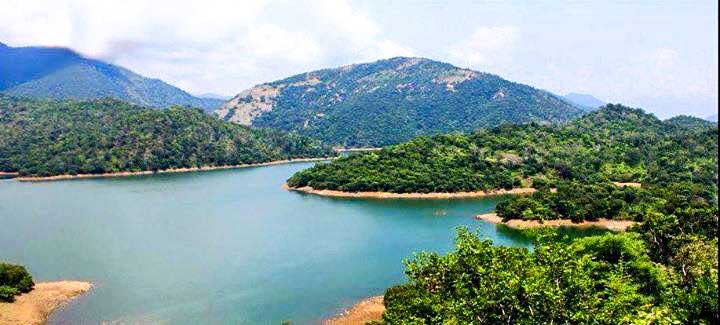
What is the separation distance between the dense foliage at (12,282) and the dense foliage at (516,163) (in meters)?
58.6

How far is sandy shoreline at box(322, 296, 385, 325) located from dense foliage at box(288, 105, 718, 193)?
53656 mm

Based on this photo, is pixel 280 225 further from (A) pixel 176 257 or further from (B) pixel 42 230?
(B) pixel 42 230

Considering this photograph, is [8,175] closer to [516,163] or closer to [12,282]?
[12,282]

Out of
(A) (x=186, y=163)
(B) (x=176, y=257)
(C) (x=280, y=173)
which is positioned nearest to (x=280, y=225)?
(B) (x=176, y=257)

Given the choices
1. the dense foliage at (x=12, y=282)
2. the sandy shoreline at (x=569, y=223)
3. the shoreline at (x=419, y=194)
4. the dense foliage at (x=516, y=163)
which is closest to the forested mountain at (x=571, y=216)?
the dense foliage at (x=516, y=163)

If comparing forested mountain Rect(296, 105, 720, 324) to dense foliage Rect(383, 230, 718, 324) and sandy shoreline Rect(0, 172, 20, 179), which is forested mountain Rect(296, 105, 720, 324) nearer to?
dense foliage Rect(383, 230, 718, 324)

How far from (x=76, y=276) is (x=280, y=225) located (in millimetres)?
26138

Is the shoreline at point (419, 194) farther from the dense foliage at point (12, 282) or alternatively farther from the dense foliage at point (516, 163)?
the dense foliage at point (12, 282)

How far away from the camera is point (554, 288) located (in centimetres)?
2425

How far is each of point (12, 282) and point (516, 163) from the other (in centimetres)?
8303

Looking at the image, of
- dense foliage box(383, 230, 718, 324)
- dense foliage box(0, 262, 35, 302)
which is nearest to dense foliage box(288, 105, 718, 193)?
dense foliage box(0, 262, 35, 302)

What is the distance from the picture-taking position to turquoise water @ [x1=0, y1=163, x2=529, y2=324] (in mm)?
41406

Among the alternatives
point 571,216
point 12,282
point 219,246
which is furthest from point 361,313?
point 571,216

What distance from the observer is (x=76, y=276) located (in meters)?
48.1
